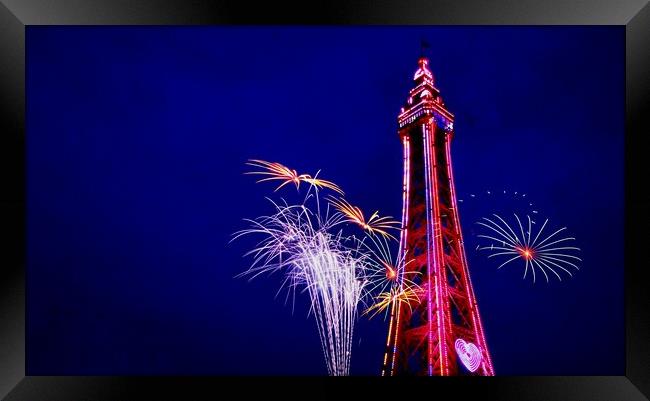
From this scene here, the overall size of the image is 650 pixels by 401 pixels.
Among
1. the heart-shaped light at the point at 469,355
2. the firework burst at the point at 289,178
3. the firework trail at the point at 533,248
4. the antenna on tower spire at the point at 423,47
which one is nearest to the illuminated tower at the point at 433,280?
the heart-shaped light at the point at 469,355

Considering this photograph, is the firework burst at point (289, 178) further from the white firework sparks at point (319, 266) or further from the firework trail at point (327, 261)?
the white firework sparks at point (319, 266)

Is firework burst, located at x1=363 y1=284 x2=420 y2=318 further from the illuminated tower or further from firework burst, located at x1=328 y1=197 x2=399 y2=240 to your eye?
firework burst, located at x1=328 y1=197 x2=399 y2=240

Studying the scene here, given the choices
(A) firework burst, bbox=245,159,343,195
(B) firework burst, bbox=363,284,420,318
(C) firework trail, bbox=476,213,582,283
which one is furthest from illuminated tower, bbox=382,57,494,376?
(A) firework burst, bbox=245,159,343,195
